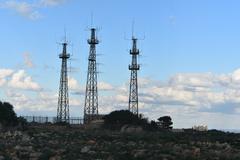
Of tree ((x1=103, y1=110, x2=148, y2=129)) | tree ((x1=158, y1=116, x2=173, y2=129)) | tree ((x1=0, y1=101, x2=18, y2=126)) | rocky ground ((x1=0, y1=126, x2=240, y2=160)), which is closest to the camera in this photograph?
rocky ground ((x1=0, y1=126, x2=240, y2=160))

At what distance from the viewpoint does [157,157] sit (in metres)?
36.4

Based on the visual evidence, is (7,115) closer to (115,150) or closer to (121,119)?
(121,119)

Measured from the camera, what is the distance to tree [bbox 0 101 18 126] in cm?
8069

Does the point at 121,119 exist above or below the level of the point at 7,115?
below

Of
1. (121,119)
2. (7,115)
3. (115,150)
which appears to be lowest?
(115,150)

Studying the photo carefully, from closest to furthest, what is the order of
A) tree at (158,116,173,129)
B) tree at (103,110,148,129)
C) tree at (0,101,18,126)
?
tree at (0,101,18,126) → tree at (103,110,148,129) → tree at (158,116,173,129)

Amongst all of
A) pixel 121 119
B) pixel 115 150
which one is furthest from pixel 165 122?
pixel 115 150

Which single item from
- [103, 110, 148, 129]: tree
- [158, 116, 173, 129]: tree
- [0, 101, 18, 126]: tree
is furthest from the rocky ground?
[158, 116, 173, 129]: tree

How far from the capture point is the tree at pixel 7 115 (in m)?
80.7

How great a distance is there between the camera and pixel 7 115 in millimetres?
83688

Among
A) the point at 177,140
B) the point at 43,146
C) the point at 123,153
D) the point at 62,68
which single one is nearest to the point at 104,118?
the point at 62,68

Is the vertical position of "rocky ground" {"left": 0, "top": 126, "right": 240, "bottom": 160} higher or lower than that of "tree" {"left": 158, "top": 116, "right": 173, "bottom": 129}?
lower

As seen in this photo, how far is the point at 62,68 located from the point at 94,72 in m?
8.48

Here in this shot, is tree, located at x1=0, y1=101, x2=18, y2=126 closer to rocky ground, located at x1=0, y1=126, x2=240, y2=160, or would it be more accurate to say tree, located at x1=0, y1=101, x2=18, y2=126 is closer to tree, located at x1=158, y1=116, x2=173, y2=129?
tree, located at x1=158, y1=116, x2=173, y2=129
